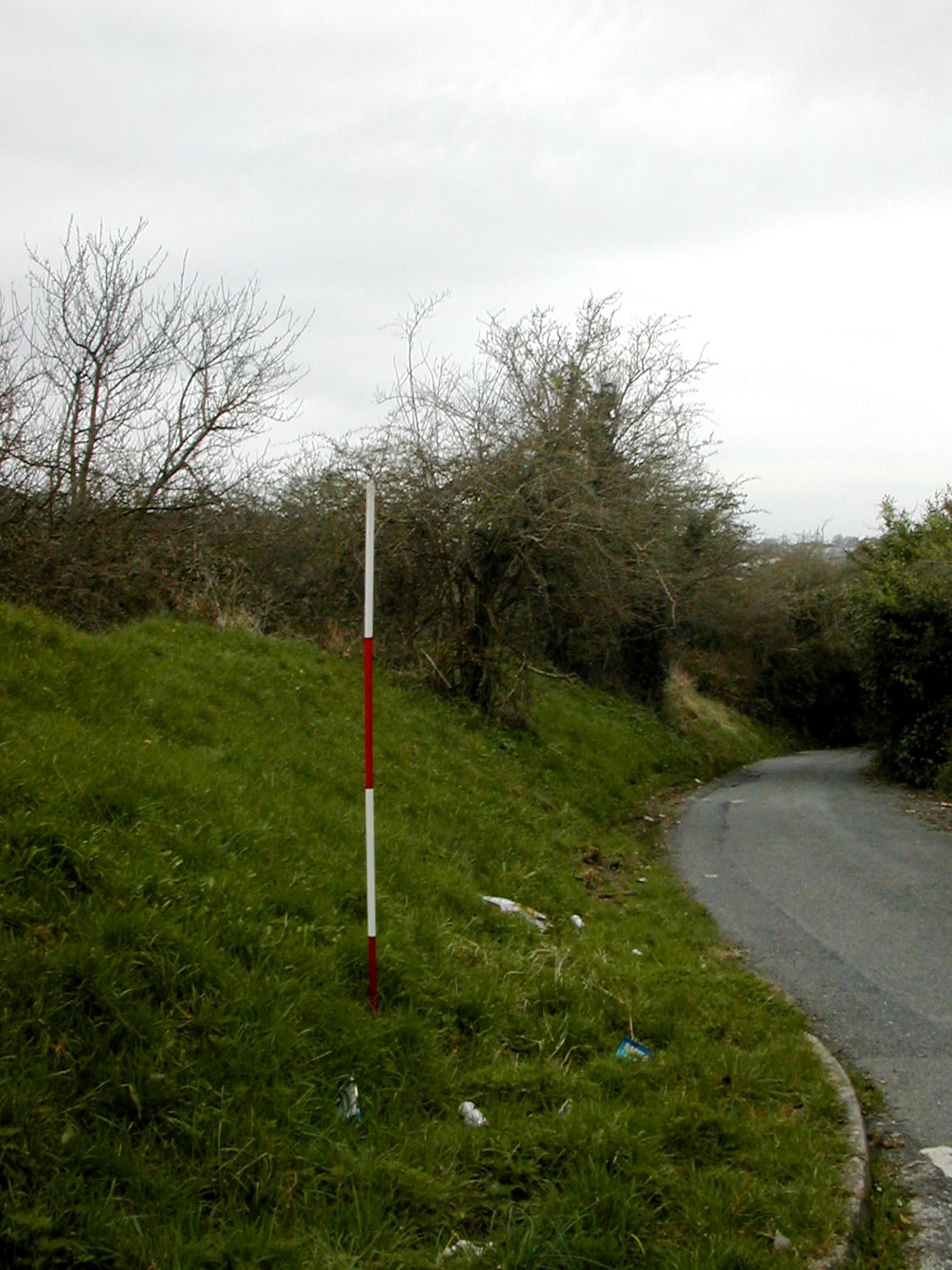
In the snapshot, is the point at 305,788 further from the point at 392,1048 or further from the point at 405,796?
the point at 392,1048

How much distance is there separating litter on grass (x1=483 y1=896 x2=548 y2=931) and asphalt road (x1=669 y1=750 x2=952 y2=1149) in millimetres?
1529

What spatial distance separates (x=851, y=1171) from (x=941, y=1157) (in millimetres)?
645

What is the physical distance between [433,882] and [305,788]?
4.67ft

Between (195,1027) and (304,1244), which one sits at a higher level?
(195,1027)

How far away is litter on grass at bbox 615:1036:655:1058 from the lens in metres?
5.39

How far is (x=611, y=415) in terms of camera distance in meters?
21.1

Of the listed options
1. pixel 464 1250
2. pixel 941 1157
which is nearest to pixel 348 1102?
pixel 464 1250

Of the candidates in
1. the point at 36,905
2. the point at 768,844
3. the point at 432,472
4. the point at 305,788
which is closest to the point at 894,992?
the point at 305,788

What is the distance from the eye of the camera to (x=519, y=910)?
7.94 m

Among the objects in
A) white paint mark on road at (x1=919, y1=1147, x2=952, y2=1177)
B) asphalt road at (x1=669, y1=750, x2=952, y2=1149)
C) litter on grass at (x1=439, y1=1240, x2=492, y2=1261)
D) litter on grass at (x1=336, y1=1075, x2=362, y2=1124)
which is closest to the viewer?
litter on grass at (x1=439, y1=1240, x2=492, y2=1261)

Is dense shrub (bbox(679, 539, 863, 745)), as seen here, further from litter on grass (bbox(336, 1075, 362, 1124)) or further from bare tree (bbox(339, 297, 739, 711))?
litter on grass (bbox(336, 1075, 362, 1124))

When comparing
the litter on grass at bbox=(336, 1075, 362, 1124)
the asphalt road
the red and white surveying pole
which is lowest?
the asphalt road

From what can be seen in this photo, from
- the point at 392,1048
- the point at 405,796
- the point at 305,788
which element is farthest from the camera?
the point at 405,796

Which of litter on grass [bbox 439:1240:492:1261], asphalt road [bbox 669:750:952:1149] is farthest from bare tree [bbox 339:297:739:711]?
litter on grass [bbox 439:1240:492:1261]
